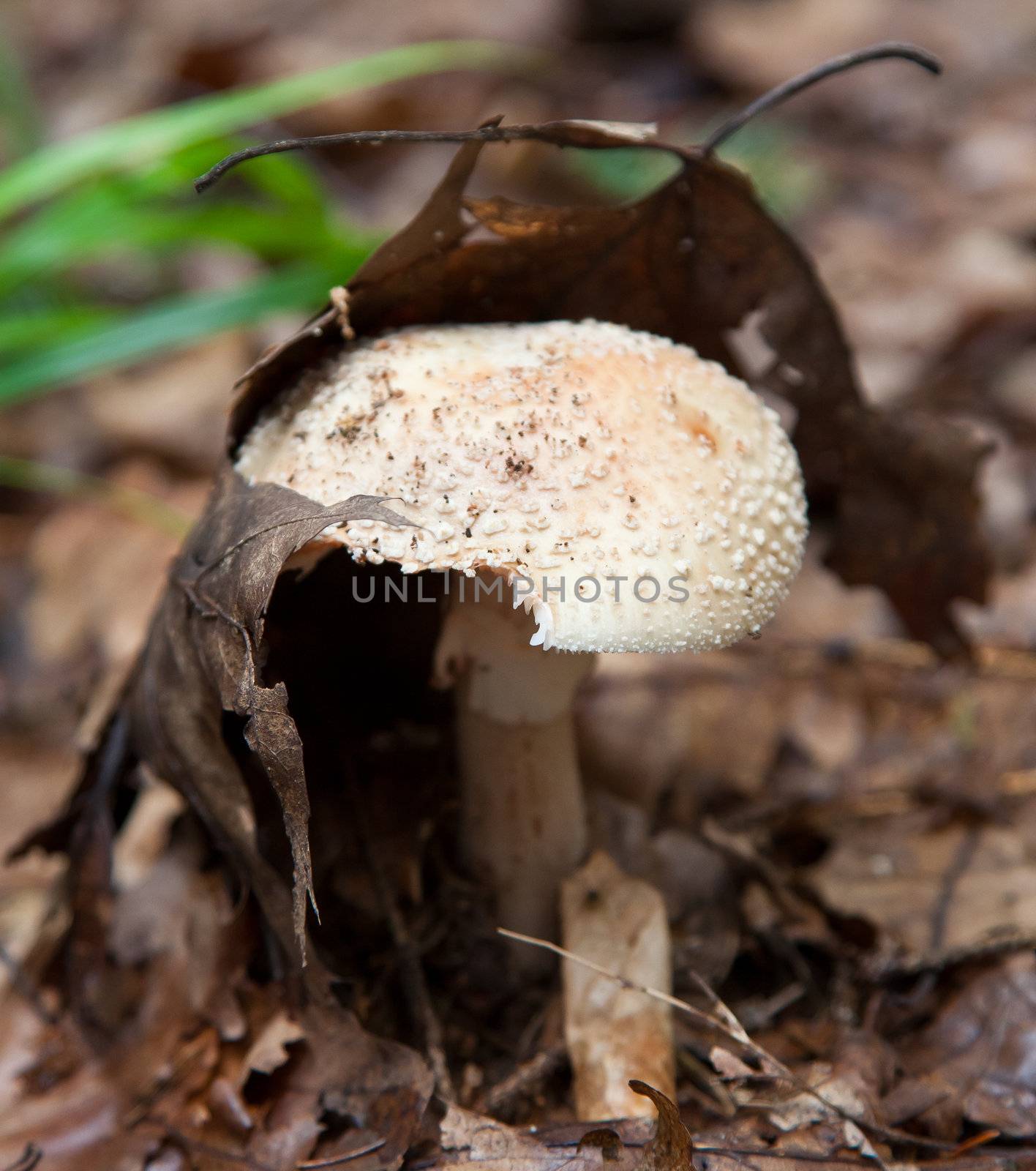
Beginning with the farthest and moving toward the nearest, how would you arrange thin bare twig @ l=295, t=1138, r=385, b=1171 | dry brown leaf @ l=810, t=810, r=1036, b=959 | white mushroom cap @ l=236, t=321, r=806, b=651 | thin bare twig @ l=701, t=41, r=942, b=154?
dry brown leaf @ l=810, t=810, r=1036, b=959 → thin bare twig @ l=701, t=41, r=942, b=154 → thin bare twig @ l=295, t=1138, r=385, b=1171 → white mushroom cap @ l=236, t=321, r=806, b=651

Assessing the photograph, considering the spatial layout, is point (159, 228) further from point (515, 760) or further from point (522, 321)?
point (515, 760)

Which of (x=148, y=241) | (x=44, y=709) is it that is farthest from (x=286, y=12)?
(x=44, y=709)

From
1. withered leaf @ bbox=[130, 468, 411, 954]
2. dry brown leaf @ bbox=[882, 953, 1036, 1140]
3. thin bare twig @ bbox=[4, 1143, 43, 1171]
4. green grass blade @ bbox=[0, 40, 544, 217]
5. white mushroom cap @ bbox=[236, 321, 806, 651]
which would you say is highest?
green grass blade @ bbox=[0, 40, 544, 217]

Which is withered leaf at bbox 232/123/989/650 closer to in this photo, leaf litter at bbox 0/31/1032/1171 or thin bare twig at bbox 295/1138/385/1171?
leaf litter at bbox 0/31/1032/1171

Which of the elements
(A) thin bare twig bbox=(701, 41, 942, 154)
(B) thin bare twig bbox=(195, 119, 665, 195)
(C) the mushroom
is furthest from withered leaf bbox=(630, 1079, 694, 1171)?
(A) thin bare twig bbox=(701, 41, 942, 154)

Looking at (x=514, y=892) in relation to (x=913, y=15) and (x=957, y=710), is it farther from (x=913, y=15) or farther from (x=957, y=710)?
(x=913, y=15)

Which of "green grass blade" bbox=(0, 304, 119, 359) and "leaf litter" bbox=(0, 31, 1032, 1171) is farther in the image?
"green grass blade" bbox=(0, 304, 119, 359)
